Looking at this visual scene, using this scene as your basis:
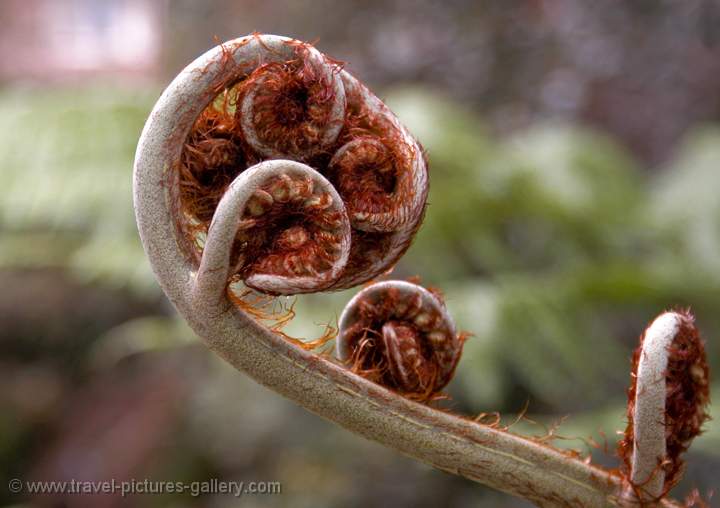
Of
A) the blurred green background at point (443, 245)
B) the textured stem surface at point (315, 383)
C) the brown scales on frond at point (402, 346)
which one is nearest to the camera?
the textured stem surface at point (315, 383)

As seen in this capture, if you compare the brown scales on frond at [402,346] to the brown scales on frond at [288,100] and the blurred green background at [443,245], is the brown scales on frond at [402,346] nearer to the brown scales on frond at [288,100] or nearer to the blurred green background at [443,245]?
the brown scales on frond at [288,100]

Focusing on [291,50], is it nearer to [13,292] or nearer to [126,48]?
[13,292]

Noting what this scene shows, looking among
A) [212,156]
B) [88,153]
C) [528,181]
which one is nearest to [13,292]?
[88,153]

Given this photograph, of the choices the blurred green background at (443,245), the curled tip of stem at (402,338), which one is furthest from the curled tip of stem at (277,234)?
the blurred green background at (443,245)

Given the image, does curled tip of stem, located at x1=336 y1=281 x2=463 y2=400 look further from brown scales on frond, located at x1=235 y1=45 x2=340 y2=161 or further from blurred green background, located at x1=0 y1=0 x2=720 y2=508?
blurred green background, located at x1=0 y1=0 x2=720 y2=508

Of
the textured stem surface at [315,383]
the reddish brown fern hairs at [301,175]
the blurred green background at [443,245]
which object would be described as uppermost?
the reddish brown fern hairs at [301,175]

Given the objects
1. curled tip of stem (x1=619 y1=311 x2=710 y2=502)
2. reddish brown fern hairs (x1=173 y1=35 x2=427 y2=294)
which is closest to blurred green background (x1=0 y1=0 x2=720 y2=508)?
reddish brown fern hairs (x1=173 y1=35 x2=427 y2=294)

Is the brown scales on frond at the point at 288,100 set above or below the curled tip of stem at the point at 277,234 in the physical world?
above
